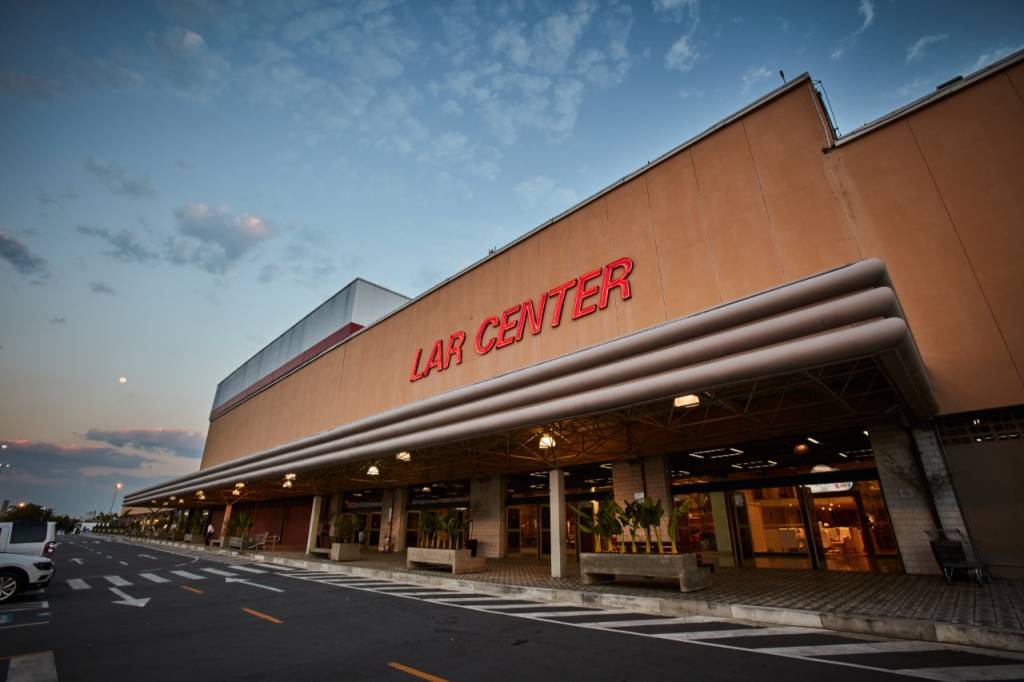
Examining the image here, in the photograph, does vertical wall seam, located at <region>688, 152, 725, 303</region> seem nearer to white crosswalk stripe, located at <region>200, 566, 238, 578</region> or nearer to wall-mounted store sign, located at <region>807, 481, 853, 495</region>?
wall-mounted store sign, located at <region>807, 481, 853, 495</region>

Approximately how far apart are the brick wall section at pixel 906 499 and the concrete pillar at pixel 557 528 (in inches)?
359

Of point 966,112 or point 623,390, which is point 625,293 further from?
point 966,112

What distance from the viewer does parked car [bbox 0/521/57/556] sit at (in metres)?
11.5

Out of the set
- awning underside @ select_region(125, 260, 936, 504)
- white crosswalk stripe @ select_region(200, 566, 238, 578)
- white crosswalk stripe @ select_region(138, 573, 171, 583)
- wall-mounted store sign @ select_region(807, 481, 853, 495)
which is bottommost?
white crosswalk stripe @ select_region(200, 566, 238, 578)

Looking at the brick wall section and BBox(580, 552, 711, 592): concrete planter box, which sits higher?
the brick wall section

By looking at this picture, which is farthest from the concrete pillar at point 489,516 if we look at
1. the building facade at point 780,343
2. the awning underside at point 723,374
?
the awning underside at point 723,374

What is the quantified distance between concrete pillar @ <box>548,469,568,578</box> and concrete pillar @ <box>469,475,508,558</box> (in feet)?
28.5

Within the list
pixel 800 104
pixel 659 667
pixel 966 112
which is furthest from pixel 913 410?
pixel 659 667

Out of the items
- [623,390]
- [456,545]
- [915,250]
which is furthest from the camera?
[456,545]

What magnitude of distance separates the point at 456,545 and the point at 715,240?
546 inches

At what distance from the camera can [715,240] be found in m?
12.7

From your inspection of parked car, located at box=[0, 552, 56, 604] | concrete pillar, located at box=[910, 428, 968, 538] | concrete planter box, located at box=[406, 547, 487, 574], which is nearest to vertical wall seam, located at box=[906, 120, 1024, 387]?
concrete pillar, located at box=[910, 428, 968, 538]

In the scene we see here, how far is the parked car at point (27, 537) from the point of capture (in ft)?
37.7

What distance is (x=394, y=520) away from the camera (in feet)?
96.9
